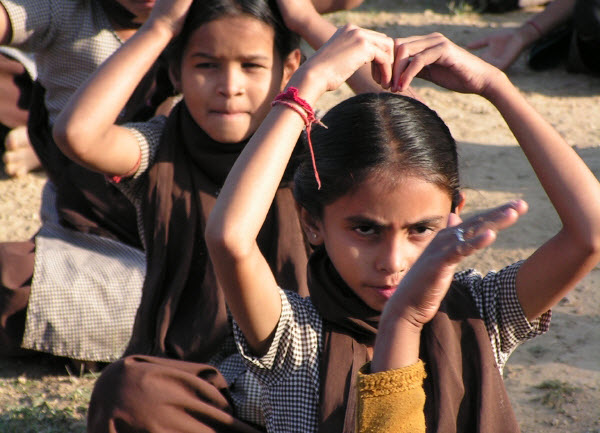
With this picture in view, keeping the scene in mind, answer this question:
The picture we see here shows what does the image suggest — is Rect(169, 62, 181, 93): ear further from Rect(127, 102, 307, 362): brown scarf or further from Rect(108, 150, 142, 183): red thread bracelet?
Rect(108, 150, 142, 183): red thread bracelet

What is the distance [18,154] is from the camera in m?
5.36

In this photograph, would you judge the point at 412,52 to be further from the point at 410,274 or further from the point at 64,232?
the point at 64,232

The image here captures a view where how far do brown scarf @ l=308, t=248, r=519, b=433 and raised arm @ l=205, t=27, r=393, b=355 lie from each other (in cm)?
17

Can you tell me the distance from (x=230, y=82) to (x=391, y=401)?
4.85ft

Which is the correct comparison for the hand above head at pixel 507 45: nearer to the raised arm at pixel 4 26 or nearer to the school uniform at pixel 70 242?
the school uniform at pixel 70 242

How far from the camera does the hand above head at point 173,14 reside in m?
2.97

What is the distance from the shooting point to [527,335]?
217 cm

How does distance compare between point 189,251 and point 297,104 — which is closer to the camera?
point 297,104

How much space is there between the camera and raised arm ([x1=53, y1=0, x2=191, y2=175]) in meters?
2.84

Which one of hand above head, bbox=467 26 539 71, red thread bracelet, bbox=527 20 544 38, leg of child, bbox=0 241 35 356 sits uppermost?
red thread bracelet, bbox=527 20 544 38

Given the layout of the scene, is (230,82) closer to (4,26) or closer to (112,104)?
(112,104)

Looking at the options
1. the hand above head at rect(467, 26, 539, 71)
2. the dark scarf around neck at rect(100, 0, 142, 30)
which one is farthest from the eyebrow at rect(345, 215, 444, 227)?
the hand above head at rect(467, 26, 539, 71)

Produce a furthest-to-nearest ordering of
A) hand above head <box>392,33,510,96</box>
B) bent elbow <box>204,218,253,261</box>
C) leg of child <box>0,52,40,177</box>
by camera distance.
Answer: leg of child <box>0,52,40,177</box>
hand above head <box>392,33,510,96</box>
bent elbow <box>204,218,253,261</box>

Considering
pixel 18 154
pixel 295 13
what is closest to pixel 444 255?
pixel 295 13
